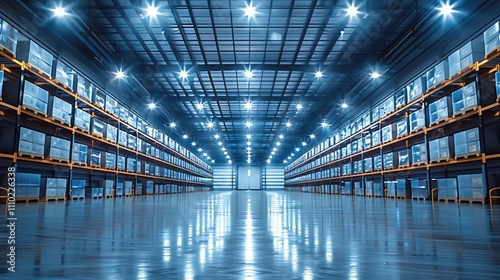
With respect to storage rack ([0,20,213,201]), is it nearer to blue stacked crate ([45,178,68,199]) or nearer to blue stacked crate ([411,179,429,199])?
blue stacked crate ([45,178,68,199])

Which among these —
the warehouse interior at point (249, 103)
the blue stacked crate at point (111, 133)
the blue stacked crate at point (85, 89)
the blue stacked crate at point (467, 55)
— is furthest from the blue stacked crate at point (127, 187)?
the blue stacked crate at point (467, 55)

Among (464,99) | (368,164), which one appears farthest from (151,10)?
(368,164)

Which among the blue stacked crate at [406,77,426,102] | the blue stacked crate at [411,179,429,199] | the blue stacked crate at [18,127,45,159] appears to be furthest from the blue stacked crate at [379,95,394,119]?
the blue stacked crate at [18,127,45,159]

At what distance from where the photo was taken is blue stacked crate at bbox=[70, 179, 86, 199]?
437 inches

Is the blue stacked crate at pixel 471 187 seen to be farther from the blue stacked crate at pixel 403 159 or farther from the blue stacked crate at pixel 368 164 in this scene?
the blue stacked crate at pixel 368 164

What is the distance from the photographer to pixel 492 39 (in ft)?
25.5

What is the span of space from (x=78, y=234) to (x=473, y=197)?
9482 mm

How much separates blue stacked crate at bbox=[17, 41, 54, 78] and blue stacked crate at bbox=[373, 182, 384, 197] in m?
14.0

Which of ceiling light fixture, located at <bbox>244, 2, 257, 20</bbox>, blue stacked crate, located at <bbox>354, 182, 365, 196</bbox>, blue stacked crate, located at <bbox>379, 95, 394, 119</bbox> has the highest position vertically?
ceiling light fixture, located at <bbox>244, 2, 257, 20</bbox>

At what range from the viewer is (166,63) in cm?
1495

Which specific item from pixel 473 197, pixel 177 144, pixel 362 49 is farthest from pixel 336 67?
pixel 177 144

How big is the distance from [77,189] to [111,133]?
3.59m

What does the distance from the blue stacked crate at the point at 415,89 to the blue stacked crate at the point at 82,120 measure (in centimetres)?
1224

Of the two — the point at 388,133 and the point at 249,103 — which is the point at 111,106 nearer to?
the point at 249,103
